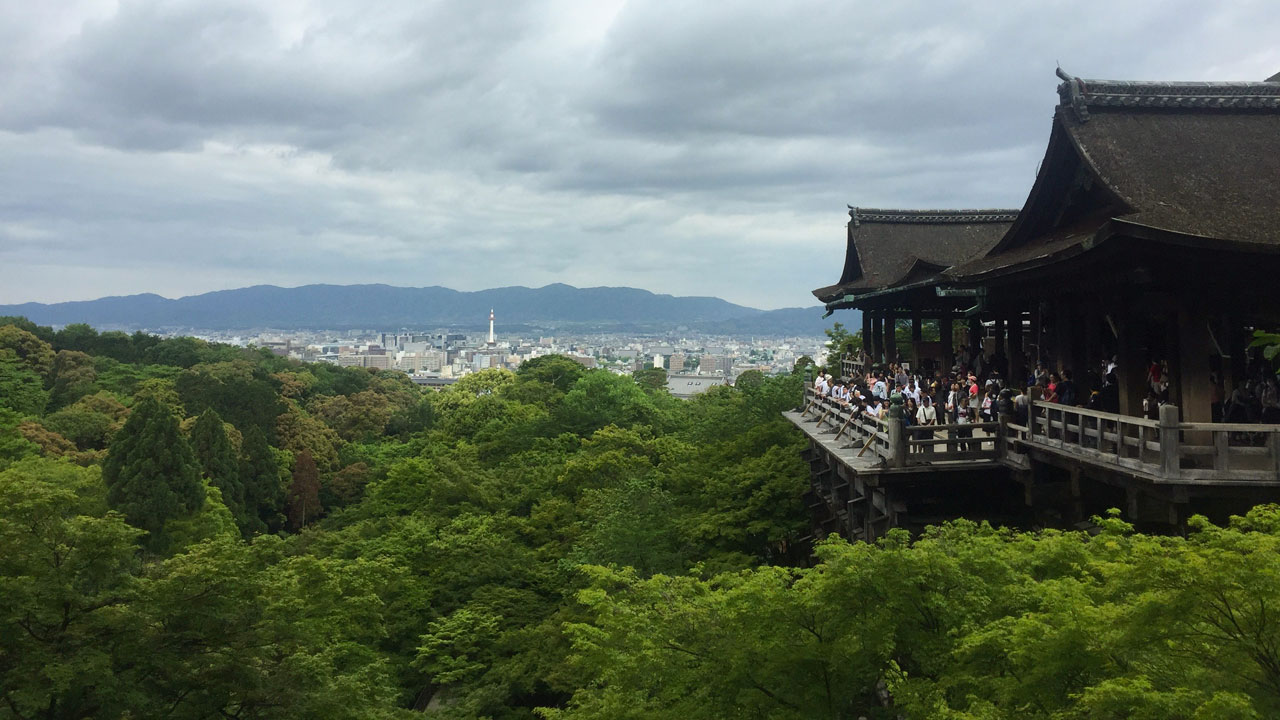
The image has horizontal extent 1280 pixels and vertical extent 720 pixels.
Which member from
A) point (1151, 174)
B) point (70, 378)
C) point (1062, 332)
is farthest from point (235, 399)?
point (1151, 174)

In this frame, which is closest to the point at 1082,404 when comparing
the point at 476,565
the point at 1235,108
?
the point at 1235,108

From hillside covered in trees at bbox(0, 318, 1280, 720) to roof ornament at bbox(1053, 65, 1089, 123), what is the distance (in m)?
6.91

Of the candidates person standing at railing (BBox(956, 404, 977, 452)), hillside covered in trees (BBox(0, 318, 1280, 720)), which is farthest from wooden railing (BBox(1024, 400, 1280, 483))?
person standing at railing (BBox(956, 404, 977, 452))

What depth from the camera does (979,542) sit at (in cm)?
1035

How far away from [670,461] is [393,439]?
42314 mm

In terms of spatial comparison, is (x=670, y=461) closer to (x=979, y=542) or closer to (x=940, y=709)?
(x=979, y=542)

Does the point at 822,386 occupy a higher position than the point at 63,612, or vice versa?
the point at 822,386

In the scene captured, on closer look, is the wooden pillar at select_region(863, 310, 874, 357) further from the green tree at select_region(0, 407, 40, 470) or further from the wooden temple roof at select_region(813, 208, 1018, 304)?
the green tree at select_region(0, 407, 40, 470)

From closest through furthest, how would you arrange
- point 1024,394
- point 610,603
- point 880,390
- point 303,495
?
1. point 610,603
2. point 1024,394
3. point 880,390
4. point 303,495

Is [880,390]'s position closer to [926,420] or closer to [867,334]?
[926,420]

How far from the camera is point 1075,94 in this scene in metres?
14.5

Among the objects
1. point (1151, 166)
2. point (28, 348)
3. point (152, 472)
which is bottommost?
point (152, 472)

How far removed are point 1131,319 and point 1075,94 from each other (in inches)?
150

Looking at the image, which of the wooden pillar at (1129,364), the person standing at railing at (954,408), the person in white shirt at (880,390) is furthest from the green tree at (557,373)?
the wooden pillar at (1129,364)
